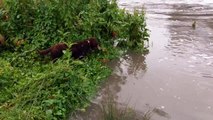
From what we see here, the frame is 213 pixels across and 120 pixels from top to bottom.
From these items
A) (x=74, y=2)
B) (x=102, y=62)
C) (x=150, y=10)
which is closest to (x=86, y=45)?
(x=102, y=62)

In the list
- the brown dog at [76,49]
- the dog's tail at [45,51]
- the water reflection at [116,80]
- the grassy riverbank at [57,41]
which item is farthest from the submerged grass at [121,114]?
the dog's tail at [45,51]

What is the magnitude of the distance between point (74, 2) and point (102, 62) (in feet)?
4.07

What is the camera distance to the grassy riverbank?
4.73 meters

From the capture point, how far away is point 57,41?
6.36m

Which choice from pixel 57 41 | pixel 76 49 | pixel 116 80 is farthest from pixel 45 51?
pixel 116 80

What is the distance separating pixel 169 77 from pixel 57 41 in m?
2.15

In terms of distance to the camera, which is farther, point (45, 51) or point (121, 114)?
point (45, 51)

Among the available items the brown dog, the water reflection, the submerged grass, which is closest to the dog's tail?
the brown dog

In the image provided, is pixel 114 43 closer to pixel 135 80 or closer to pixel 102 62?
pixel 102 62

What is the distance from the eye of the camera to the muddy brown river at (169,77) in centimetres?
507

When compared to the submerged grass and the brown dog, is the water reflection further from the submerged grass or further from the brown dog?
the brown dog

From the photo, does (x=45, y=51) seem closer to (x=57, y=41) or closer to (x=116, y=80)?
(x=57, y=41)

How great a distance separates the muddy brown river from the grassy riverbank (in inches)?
11.6

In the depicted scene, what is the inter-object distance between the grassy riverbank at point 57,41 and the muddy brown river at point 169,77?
29 cm
